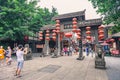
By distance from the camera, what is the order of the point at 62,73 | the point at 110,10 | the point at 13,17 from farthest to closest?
1. the point at 13,17
2. the point at 110,10
3. the point at 62,73

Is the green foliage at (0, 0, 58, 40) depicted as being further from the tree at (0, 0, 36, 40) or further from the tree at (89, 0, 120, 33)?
the tree at (89, 0, 120, 33)

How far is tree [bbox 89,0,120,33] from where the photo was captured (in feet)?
31.9

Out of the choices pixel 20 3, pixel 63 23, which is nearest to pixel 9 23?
pixel 20 3

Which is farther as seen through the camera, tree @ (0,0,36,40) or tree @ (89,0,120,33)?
tree @ (0,0,36,40)

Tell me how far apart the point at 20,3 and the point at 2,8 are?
3295mm

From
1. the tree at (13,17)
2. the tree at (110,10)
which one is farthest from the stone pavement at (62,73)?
the tree at (13,17)

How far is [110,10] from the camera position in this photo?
33.6ft

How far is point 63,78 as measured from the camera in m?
8.03

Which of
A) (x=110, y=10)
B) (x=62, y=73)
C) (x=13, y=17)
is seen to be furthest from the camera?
(x=13, y=17)

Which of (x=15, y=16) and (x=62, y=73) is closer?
(x=62, y=73)

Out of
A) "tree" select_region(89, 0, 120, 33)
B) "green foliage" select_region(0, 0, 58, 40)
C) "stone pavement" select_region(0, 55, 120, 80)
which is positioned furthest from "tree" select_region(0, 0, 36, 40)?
"tree" select_region(89, 0, 120, 33)

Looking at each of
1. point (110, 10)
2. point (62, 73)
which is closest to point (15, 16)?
point (62, 73)

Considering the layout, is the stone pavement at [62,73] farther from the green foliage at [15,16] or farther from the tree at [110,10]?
the green foliage at [15,16]

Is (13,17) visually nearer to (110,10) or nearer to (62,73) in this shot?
(62,73)
